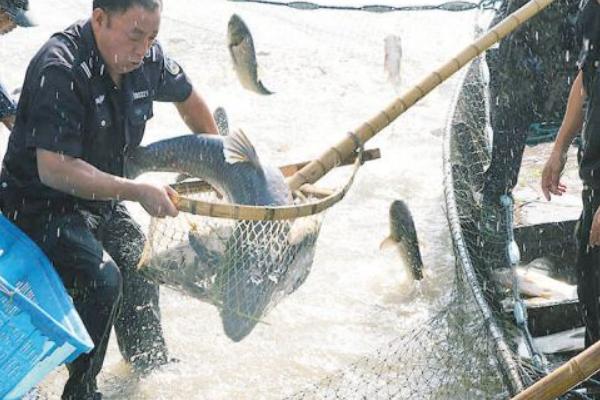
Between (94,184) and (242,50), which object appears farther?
(242,50)

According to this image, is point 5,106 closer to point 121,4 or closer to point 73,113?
point 73,113

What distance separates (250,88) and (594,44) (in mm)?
4976

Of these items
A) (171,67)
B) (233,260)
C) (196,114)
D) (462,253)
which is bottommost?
(462,253)

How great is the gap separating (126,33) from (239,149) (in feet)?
2.79

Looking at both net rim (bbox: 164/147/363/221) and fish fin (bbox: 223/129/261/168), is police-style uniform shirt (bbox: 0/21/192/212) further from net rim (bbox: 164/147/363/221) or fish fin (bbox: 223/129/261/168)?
net rim (bbox: 164/147/363/221)

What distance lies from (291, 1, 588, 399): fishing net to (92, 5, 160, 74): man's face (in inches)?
89.3

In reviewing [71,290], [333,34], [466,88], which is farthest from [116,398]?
[333,34]

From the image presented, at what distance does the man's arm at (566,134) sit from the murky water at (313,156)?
2072mm

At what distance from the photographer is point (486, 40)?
5363 millimetres

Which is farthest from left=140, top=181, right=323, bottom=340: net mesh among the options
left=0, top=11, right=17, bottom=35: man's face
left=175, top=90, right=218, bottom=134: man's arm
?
left=0, top=11, right=17, bottom=35: man's face

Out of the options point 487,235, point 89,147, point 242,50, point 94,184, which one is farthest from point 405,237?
point 94,184

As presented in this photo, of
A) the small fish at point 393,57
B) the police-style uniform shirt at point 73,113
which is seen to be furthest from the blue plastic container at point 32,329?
the small fish at point 393,57

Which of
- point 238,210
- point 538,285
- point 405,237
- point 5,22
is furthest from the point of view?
point 405,237

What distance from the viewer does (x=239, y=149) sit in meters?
4.44
